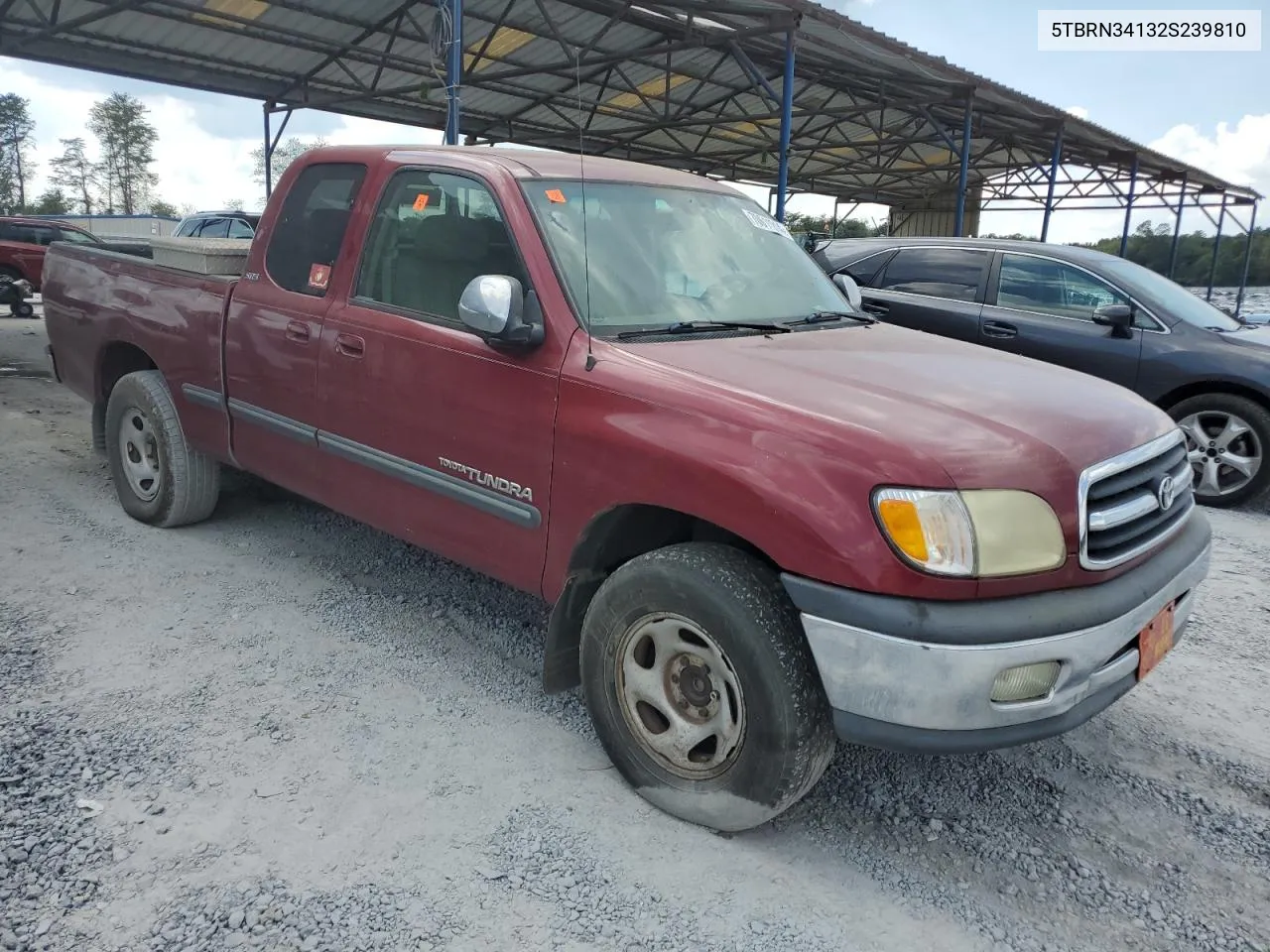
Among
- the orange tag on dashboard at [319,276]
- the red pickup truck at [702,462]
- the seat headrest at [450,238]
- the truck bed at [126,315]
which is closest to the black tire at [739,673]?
the red pickup truck at [702,462]

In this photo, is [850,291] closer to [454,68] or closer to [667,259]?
[667,259]

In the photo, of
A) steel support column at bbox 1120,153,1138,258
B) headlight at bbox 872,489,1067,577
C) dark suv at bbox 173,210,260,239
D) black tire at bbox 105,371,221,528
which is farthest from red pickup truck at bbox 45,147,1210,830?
steel support column at bbox 1120,153,1138,258

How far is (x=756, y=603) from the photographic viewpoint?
230cm

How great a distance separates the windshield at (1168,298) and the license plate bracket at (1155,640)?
189 inches

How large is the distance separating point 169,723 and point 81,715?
29cm

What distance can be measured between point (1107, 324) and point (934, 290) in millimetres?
1288

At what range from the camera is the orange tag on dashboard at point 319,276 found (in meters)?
3.61

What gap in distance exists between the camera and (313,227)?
12.4 ft

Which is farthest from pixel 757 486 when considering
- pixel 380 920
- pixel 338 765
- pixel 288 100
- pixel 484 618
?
pixel 288 100

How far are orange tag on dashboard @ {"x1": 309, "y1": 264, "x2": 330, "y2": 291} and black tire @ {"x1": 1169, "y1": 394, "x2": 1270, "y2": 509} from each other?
5.76 m

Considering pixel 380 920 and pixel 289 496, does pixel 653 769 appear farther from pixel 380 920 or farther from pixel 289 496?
pixel 289 496

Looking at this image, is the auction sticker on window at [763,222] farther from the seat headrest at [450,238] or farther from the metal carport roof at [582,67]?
the metal carport roof at [582,67]

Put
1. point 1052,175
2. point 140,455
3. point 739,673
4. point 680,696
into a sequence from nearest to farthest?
point 739,673, point 680,696, point 140,455, point 1052,175

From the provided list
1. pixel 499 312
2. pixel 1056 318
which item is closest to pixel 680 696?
pixel 499 312
